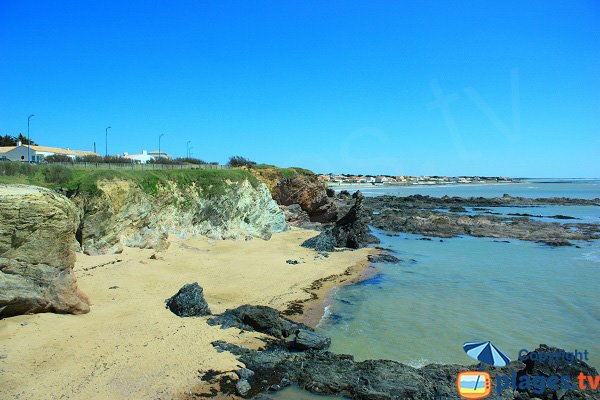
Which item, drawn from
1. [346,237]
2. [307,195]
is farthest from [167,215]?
[307,195]

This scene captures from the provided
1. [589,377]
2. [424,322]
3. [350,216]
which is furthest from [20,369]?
[350,216]

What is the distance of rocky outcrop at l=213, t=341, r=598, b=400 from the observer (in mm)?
9023

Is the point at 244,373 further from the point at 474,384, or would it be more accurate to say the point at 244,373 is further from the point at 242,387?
the point at 474,384

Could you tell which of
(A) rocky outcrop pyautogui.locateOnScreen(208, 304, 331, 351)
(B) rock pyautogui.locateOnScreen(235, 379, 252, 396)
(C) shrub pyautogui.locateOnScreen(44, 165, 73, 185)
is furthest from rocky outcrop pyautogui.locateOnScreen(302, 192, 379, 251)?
(B) rock pyautogui.locateOnScreen(235, 379, 252, 396)

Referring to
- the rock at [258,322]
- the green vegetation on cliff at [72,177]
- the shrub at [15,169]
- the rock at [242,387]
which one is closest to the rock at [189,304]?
the rock at [258,322]

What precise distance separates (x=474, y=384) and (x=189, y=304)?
29.8 feet

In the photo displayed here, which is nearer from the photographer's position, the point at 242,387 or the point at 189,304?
the point at 242,387

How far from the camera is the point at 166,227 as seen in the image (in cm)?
2495

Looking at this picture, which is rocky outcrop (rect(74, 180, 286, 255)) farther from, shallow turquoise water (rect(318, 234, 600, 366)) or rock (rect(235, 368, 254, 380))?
rock (rect(235, 368, 254, 380))

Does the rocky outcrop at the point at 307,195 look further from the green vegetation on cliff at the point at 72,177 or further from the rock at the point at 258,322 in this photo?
the rock at the point at 258,322

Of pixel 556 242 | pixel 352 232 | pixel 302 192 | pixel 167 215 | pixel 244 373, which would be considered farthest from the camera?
pixel 302 192

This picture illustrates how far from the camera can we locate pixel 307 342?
11.4 m

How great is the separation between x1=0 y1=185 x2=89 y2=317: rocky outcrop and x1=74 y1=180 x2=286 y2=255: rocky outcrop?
306 inches

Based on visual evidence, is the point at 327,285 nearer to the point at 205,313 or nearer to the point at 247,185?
the point at 205,313
